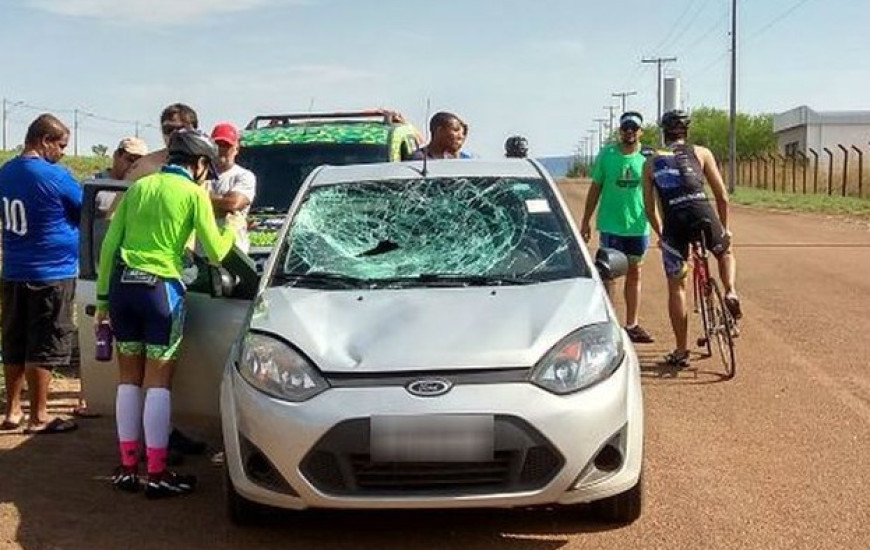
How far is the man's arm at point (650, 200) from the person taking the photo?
28.0 feet

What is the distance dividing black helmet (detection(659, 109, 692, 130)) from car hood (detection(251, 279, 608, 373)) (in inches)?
141

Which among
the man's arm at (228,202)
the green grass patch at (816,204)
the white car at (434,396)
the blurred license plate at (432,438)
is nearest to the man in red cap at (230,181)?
the man's arm at (228,202)

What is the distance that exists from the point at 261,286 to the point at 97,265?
134 centimetres

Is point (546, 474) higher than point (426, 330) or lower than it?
lower

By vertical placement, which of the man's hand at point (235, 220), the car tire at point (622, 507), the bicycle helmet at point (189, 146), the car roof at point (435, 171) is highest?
the bicycle helmet at point (189, 146)

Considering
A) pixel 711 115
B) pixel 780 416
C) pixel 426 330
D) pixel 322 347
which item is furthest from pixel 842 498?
pixel 711 115

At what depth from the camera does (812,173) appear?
1742 inches

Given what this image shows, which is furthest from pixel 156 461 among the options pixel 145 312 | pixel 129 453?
pixel 145 312

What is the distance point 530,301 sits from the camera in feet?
16.0

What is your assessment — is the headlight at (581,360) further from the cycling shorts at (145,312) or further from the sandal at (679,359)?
the sandal at (679,359)

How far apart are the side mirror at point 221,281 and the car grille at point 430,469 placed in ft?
4.52

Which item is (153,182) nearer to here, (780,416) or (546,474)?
(546,474)

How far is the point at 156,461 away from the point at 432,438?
1.78 m

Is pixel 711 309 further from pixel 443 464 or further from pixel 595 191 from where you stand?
pixel 443 464
